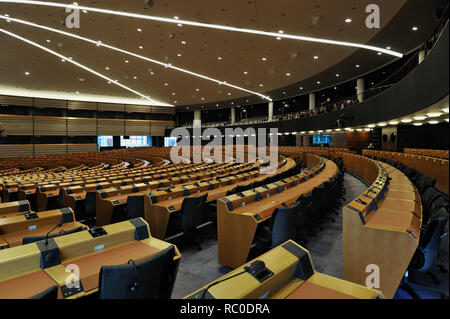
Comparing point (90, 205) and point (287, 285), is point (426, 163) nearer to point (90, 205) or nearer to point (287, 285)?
point (287, 285)

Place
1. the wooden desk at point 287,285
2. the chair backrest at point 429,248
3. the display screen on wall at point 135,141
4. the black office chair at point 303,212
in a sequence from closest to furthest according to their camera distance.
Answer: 1. the wooden desk at point 287,285
2. the chair backrest at point 429,248
3. the black office chair at point 303,212
4. the display screen on wall at point 135,141

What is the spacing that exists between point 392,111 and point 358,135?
1129 cm

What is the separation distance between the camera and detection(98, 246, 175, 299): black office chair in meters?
1.60

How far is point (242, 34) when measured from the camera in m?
9.87

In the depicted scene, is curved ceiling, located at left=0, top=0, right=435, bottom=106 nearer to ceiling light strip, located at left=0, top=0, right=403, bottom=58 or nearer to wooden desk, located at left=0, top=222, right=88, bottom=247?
ceiling light strip, located at left=0, top=0, right=403, bottom=58

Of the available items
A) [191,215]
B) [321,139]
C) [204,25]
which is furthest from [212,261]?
[321,139]

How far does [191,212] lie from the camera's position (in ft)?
13.4

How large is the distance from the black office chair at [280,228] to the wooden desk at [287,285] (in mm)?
1312

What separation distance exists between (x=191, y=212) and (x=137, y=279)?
2.36 metres

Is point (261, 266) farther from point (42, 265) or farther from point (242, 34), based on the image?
point (242, 34)

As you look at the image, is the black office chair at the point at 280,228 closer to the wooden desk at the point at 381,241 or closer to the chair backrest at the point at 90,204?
the wooden desk at the point at 381,241

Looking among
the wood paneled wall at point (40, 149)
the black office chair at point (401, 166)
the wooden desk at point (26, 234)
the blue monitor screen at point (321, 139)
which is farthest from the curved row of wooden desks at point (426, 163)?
the wood paneled wall at point (40, 149)

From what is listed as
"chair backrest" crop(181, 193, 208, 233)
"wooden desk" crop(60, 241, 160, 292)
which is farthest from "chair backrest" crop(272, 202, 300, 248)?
"wooden desk" crop(60, 241, 160, 292)

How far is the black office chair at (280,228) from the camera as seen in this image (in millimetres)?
3246
